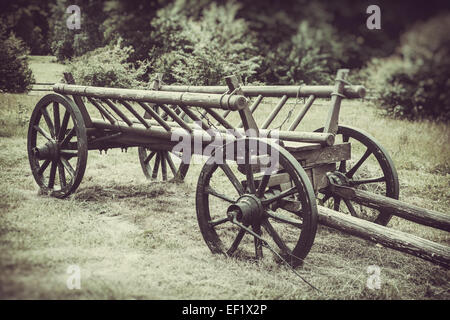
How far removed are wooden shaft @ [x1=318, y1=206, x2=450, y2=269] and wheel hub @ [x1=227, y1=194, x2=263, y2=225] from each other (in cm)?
46

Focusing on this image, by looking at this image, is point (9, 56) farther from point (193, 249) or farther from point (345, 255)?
point (345, 255)

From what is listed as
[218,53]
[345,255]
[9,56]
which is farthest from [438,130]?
[9,56]

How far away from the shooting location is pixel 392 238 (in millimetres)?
2480

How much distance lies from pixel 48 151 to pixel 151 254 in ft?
5.89

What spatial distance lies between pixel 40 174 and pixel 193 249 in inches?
79.5

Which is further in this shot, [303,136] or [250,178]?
[303,136]

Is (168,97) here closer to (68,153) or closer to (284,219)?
(284,219)

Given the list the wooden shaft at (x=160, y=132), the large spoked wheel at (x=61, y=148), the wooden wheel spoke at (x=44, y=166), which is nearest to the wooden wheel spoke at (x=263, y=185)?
the wooden shaft at (x=160, y=132)

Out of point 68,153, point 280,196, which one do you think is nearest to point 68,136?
point 68,153

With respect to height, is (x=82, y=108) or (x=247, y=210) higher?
(x=82, y=108)

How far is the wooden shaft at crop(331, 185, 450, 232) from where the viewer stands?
2.80m

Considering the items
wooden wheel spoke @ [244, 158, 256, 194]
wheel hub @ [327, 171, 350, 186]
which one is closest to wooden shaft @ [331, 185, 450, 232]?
wheel hub @ [327, 171, 350, 186]

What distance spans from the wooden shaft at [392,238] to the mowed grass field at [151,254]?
0.32m

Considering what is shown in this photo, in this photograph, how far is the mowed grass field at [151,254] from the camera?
220 centimetres
